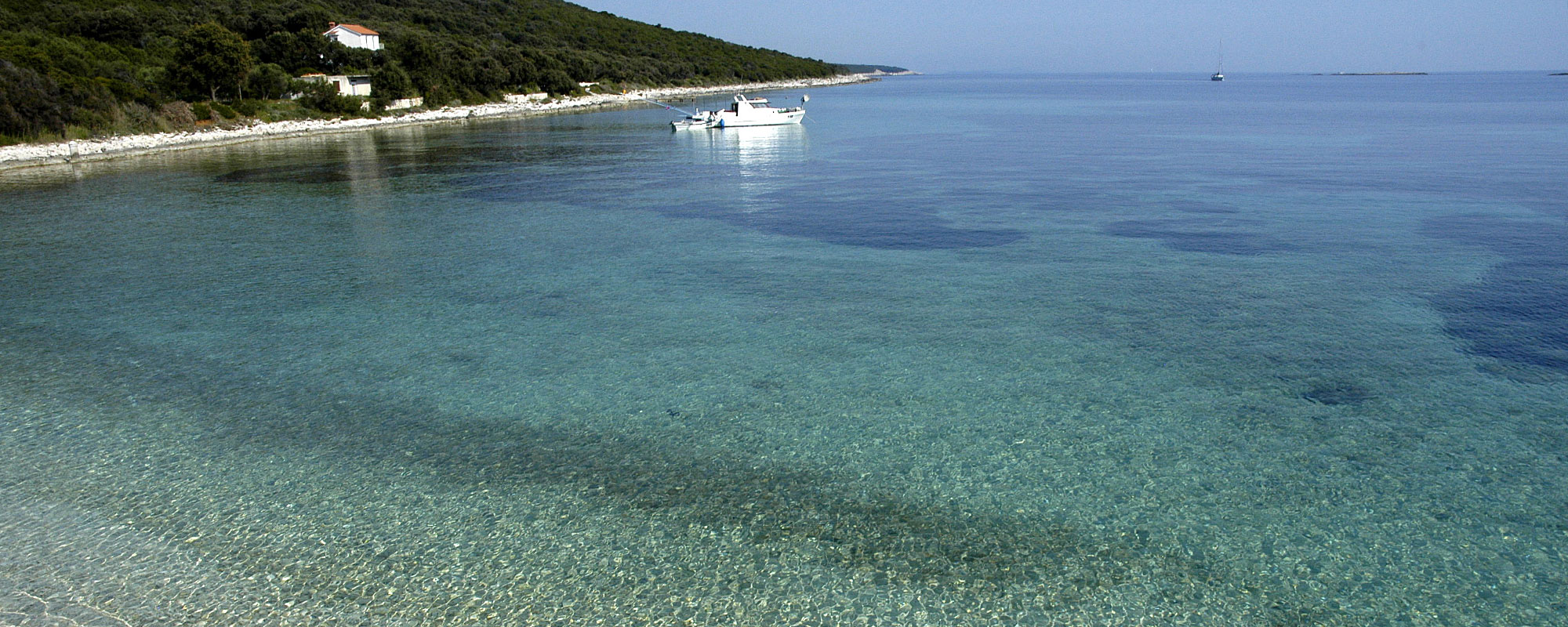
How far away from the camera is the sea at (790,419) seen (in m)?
→ 5.39

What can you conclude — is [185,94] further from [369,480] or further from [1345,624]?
[1345,624]

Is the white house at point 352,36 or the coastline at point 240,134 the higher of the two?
the white house at point 352,36

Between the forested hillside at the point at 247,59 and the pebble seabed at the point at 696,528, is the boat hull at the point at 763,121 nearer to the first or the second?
the forested hillside at the point at 247,59

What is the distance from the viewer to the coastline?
29.5 metres

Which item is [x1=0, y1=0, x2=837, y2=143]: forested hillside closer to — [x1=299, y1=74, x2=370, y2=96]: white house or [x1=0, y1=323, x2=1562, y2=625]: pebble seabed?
[x1=299, y1=74, x2=370, y2=96]: white house

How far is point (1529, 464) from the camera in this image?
681 centimetres

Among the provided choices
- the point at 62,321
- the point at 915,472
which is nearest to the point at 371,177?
the point at 62,321

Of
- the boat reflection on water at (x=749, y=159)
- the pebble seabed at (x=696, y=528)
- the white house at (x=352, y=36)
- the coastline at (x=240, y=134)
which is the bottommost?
the pebble seabed at (x=696, y=528)

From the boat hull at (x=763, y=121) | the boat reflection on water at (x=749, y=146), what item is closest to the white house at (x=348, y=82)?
the boat hull at (x=763, y=121)

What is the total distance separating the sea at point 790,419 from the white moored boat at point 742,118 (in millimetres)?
27974

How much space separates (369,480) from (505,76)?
69.1 metres

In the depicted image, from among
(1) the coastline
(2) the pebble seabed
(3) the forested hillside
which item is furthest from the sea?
(3) the forested hillside

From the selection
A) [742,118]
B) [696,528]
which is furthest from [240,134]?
[696,528]

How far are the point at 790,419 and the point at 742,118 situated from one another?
3925cm
